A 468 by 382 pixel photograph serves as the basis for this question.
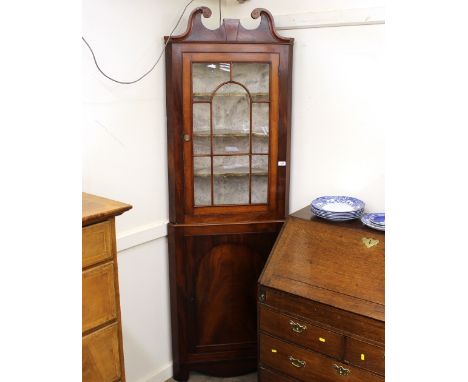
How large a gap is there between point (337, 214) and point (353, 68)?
67 cm

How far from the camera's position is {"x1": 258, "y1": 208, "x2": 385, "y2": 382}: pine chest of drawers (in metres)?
1.82

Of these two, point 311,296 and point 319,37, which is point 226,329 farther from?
point 319,37

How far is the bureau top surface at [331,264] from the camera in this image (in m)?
1.85

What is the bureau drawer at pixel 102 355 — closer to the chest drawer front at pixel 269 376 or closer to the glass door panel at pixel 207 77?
the chest drawer front at pixel 269 376

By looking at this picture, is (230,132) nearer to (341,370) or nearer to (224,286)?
(224,286)

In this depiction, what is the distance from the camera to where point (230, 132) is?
2.36m

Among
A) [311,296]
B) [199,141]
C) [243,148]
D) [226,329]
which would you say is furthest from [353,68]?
[226,329]

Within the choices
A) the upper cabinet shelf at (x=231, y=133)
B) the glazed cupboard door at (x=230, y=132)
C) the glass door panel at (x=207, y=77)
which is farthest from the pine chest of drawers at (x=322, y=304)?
the glass door panel at (x=207, y=77)

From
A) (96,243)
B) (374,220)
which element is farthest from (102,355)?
(374,220)

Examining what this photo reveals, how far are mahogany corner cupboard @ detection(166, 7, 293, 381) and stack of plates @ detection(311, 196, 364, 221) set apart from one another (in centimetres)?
23

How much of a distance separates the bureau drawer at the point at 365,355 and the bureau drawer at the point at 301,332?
35 mm

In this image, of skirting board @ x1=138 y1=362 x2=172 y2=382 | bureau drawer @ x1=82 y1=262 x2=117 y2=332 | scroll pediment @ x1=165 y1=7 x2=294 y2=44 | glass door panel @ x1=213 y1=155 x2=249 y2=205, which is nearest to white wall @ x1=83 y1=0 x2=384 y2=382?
skirting board @ x1=138 y1=362 x2=172 y2=382

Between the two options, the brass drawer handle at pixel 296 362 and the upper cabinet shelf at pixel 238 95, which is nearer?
the brass drawer handle at pixel 296 362

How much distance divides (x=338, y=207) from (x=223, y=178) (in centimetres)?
57
